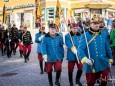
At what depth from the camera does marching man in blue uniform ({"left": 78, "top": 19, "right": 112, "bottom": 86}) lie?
23.6ft

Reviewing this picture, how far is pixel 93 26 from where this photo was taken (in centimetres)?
723

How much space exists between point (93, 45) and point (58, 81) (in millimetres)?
3024

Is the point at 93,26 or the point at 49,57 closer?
the point at 93,26

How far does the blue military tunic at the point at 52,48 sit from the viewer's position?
10.0 metres

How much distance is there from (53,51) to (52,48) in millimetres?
93

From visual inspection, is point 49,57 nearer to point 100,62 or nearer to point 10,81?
point 10,81

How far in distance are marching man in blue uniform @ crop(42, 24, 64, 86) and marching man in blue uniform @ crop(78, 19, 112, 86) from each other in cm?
272

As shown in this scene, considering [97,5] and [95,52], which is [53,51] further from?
[97,5]

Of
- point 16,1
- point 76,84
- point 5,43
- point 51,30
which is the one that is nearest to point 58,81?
point 76,84

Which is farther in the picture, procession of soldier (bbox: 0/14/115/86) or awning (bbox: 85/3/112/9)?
awning (bbox: 85/3/112/9)

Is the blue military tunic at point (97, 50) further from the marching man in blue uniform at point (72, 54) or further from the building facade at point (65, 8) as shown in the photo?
→ the building facade at point (65, 8)

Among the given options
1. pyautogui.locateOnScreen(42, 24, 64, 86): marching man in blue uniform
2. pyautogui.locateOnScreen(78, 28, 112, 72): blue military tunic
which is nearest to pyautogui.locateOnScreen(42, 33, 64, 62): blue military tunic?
pyautogui.locateOnScreen(42, 24, 64, 86): marching man in blue uniform

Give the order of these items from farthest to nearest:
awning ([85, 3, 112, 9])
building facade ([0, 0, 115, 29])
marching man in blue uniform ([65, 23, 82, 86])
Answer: awning ([85, 3, 112, 9])
building facade ([0, 0, 115, 29])
marching man in blue uniform ([65, 23, 82, 86])

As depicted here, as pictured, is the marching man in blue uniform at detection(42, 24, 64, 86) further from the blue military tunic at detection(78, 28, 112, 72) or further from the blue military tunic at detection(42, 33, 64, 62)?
the blue military tunic at detection(78, 28, 112, 72)
